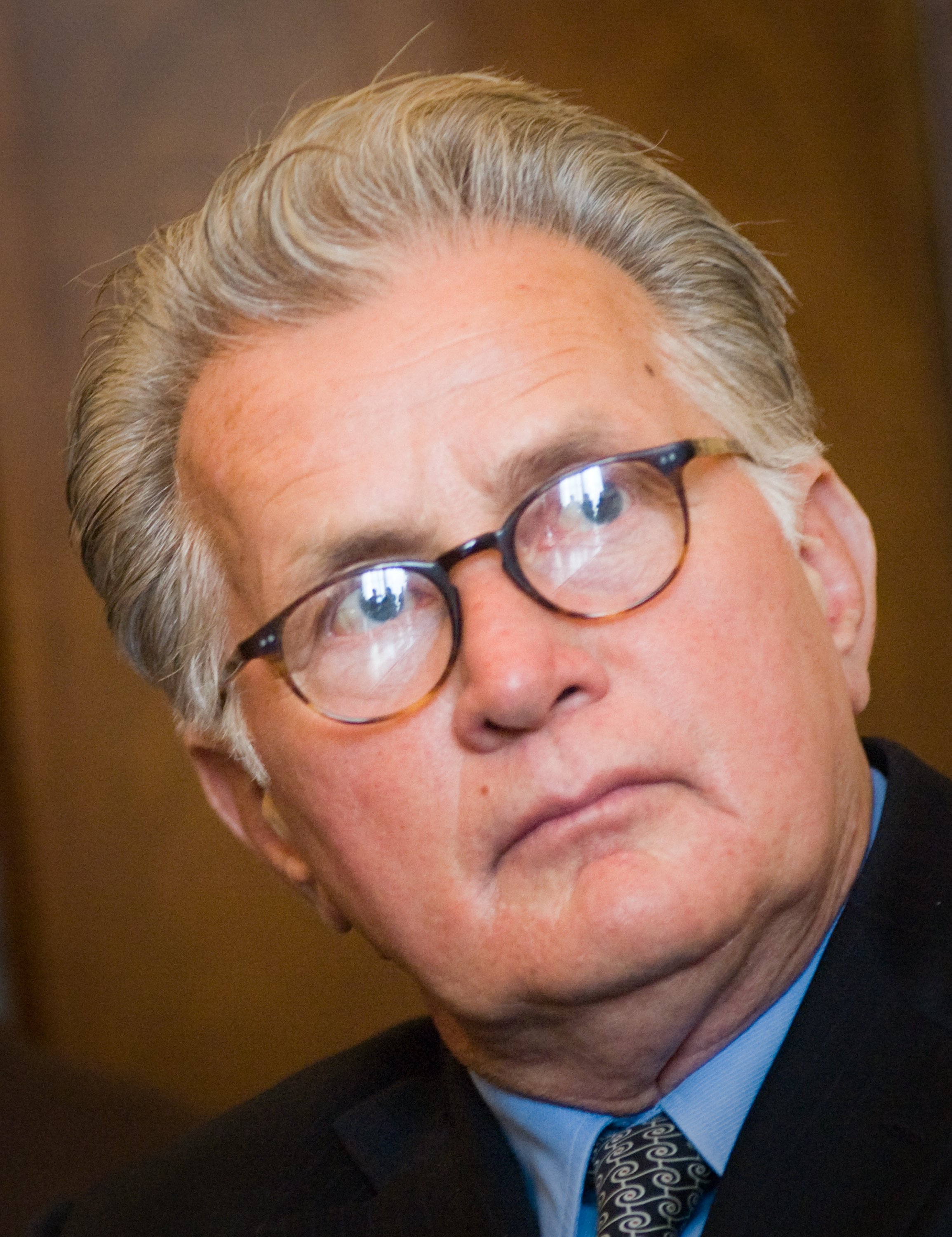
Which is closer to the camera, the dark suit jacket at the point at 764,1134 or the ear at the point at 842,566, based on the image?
the dark suit jacket at the point at 764,1134

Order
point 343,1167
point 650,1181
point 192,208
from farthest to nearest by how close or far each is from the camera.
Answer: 1. point 192,208
2. point 343,1167
3. point 650,1181

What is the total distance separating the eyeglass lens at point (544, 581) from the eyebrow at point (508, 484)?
28 millimetres

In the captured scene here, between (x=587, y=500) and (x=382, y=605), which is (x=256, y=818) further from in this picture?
(x=587, y=500)

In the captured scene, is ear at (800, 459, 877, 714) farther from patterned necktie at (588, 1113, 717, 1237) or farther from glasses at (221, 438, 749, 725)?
patterned necktie at (588, 1113, 717, 1237)

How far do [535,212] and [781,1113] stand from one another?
1031 millimetres

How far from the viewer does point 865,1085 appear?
4.69ft

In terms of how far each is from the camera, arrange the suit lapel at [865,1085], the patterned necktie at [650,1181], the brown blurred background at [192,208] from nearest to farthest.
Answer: the suit lapel at [865,1085] < the patterned necktie at [650,1181] < the brown blurred background at [192,208]

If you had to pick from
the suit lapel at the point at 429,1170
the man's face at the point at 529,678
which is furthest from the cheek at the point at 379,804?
the suit lapel at the point at 429,1170

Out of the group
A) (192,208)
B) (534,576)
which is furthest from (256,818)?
(192,208)

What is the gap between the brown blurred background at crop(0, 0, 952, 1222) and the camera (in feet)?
8.37

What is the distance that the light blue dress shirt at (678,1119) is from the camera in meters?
1.57

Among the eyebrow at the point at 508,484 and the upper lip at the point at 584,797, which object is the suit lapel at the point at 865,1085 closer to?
the upper lip at the point at 584,797

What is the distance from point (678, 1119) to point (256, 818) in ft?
2.32

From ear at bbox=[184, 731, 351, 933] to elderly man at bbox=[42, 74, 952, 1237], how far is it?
0.01 metres
